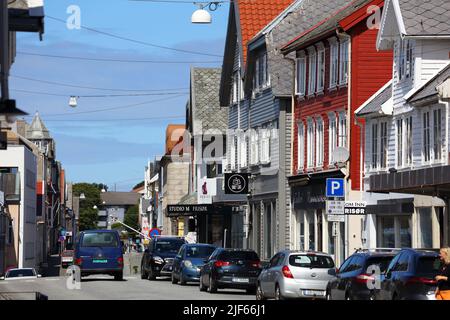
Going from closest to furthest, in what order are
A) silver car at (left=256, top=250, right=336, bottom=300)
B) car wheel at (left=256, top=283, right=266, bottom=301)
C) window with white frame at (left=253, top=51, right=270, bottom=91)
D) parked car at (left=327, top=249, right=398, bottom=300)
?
1. parked car at (left=327, top=249, right=398, bottom=300)
2. silver car at (left=256, top=250, right=336, bottom=300)
3. car wheel at (left=256, top=283, right=266, bottom=301)
4. window with white frame at (left=253, top=51, right=270, bottom=91)

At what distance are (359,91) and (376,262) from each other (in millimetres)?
18916

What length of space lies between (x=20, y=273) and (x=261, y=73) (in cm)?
1553

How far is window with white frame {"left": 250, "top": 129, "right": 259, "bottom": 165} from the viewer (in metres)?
61.2

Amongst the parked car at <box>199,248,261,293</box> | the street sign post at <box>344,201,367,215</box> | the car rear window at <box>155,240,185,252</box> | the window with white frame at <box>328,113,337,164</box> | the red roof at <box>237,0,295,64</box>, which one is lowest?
the parked car at <box>199,248,261,293</box>

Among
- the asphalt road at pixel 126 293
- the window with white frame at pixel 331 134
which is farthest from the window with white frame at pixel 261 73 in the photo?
the asphalt road at pixel 126 293

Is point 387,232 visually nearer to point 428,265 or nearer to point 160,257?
point 160,257

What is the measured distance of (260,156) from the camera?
60281 mm

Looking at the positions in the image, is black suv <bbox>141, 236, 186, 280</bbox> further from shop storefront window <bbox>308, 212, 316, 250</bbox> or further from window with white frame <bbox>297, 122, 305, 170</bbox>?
window with white frame <bbox>297, 122, 305, 170</bbox>

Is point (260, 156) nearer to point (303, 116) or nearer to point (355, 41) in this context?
point (303, 116)

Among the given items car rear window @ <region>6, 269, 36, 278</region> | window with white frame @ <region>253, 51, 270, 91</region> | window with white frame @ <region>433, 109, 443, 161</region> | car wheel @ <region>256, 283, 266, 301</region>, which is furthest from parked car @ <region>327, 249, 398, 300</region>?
car rear window @ <region>6, 269, 36, 278</region>

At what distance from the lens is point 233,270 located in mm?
40219

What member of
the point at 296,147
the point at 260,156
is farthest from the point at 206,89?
the point at 296,147

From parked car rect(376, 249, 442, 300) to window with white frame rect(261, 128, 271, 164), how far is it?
33039 mm

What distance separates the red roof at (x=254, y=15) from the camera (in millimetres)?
61219
